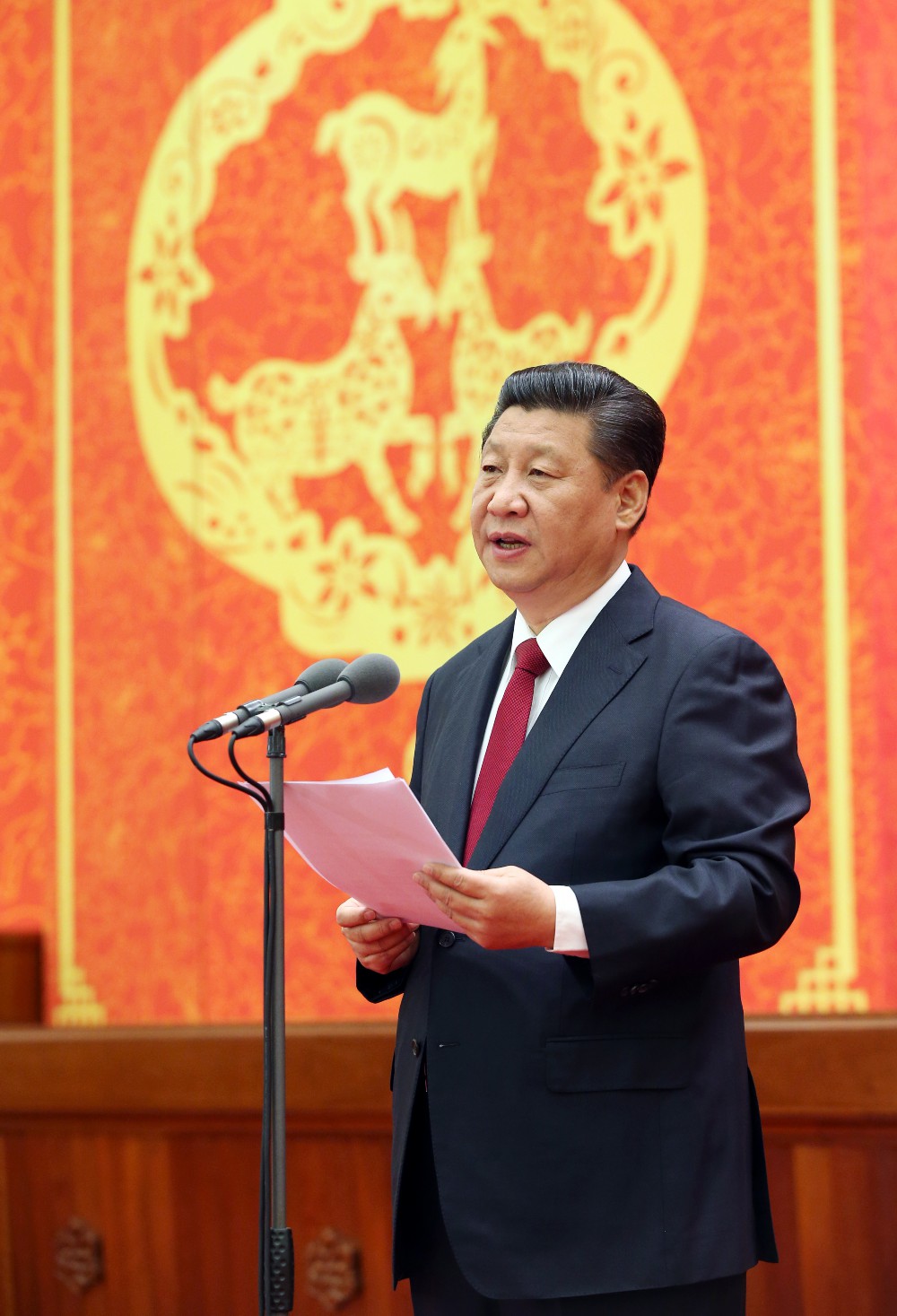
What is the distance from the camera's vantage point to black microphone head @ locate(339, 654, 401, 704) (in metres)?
1.52

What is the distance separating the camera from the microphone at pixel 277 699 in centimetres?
138

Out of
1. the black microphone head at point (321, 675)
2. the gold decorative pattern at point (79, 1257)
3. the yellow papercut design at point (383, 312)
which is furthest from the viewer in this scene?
the yellow papercut design at point (383, 312)

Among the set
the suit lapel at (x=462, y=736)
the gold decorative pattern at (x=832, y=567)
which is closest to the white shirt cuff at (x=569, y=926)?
the suit lapel at (x=462, y=736)

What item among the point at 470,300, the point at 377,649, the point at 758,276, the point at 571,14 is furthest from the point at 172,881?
the point at 571,14

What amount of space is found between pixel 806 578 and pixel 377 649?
99 centimetres

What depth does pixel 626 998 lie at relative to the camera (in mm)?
1463

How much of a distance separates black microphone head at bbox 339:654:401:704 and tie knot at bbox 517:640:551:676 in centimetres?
18

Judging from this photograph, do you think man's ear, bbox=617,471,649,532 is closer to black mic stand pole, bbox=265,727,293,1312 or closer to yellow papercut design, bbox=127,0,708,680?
black mic stand pole, bbox=265,727,293,1312

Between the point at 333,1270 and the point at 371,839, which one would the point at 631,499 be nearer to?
the point at 371,839

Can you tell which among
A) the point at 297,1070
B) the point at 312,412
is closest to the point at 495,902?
the point at 297,1070

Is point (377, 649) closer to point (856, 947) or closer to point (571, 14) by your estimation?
point (856, 947)

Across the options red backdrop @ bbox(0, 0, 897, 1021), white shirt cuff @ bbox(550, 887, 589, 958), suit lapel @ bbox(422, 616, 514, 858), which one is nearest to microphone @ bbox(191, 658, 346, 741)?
suit lapel @ bbox(422, 616, 514, 858)

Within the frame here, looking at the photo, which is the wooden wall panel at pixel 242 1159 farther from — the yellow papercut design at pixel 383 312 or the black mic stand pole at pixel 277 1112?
the black mic stand pole at pixel 277 1112

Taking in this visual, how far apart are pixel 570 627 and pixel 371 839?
395 mm
